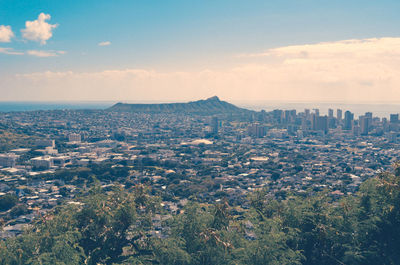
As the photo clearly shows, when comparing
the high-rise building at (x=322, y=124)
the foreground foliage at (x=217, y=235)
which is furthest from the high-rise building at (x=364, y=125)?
the foreground foliage at (x=217, y=235)

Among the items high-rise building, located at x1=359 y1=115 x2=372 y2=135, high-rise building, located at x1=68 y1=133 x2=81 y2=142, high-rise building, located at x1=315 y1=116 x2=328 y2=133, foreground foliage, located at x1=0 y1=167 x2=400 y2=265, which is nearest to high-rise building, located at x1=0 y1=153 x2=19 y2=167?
high-rise building, located at x1=68 y1=133 x2=81 y2=142

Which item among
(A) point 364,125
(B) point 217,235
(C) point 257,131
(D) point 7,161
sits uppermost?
(B) point 217,235

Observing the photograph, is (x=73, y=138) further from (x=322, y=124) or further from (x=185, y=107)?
(x=185, y=107)

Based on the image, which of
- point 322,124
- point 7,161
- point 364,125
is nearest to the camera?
point 7,161

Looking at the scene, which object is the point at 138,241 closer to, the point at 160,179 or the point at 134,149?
the point at 160,179

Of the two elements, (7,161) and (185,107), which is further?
(185,107)

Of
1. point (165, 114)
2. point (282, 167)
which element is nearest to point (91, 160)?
point (282, 167)

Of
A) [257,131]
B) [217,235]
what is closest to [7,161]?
[217,235]

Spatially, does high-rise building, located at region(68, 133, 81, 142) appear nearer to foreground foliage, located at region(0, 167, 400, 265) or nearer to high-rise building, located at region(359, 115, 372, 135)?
foreground foliage, located at region(0, 167, 400, 265)
